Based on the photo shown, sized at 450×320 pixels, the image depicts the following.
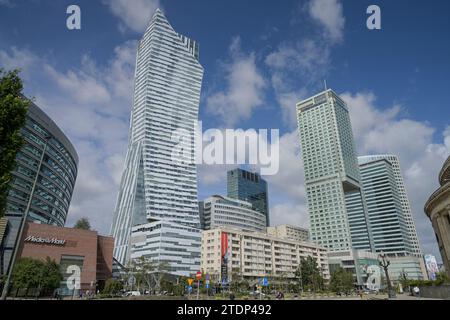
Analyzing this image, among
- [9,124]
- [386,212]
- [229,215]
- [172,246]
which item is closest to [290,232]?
[229,215]

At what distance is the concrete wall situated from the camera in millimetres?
26517

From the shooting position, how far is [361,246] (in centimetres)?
17400

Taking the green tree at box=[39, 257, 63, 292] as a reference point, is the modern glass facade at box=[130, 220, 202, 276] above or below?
above

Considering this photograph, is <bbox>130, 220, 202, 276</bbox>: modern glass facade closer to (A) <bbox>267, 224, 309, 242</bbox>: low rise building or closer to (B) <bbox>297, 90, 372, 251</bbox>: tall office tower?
(A) <bbox>267, 224, 309, 242</bbox>: low rise building

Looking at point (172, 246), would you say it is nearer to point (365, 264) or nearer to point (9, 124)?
point (365, 264)

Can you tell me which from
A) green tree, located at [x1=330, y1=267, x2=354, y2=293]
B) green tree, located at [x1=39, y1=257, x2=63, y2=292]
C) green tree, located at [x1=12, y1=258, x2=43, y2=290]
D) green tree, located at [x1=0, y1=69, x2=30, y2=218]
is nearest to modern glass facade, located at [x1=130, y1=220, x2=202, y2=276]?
green tree, located at [x1=330, y1=267, x2=354, y2=293]

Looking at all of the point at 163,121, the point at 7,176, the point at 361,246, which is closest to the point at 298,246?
the point at 361,246

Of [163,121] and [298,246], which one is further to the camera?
[163,121]

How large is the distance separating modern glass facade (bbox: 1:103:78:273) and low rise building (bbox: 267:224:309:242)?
121 metres

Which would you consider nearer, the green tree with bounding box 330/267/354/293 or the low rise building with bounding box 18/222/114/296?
the low rise building with bounding box 18/222/114/296

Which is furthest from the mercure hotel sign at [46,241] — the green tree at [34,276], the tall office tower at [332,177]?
the tall office tower at [332,177]
